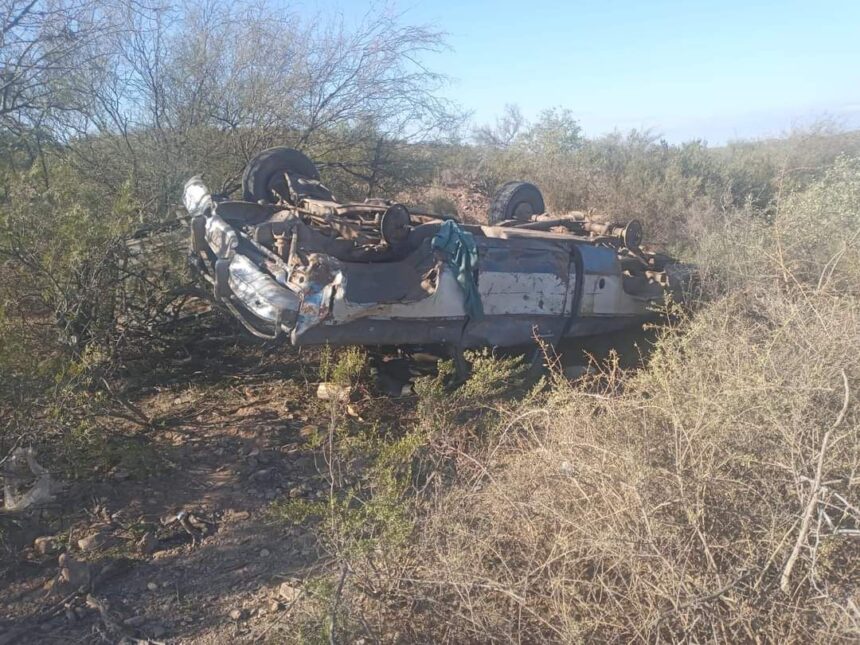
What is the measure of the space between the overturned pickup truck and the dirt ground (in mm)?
862

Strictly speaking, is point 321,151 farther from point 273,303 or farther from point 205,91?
point 273,303

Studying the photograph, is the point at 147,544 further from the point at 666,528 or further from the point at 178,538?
the point at 666,528

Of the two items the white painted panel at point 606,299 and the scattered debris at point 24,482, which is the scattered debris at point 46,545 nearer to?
the scattered debris at point 24,482

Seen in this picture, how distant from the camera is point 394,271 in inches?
185

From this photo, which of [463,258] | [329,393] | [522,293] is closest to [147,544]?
[329,393]

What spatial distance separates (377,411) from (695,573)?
3.06m

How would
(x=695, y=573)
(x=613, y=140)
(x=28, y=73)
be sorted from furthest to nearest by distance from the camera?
1. (x=613, y=140)
2. (x=28, y=73)
3. (x=695, y=573)

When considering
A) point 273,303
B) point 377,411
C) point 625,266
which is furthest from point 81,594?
point 625,266

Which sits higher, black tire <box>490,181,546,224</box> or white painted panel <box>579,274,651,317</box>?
black tire <box>490,181,546,224</box>

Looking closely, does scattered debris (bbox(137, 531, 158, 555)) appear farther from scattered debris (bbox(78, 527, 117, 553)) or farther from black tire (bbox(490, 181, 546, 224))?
black tire (bbox(490, 181, 546, 224))

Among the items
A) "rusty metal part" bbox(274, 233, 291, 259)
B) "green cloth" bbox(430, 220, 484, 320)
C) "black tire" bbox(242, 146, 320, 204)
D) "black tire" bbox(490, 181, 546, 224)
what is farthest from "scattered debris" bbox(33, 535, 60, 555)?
"black tire" bbox(490, 181, 546, 224)

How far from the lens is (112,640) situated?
2.78 meters

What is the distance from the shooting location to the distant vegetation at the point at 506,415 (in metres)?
2.47

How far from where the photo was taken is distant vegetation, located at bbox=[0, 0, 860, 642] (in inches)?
97.3
